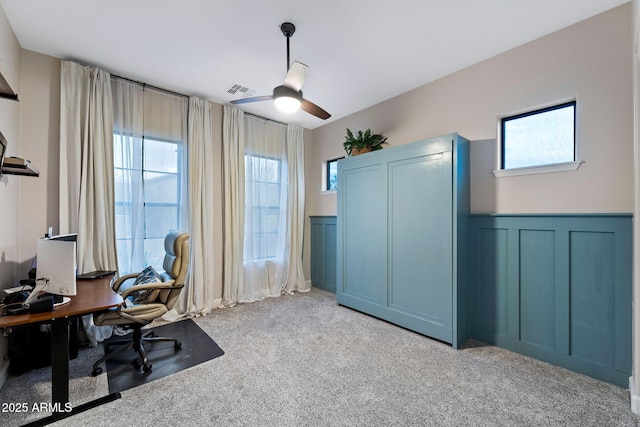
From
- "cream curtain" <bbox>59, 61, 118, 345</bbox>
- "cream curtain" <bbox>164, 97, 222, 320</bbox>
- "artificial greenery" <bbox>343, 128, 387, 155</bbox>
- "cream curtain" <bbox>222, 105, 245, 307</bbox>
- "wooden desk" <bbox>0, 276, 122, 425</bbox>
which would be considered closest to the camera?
"wooden desk" <bbox>0, 276, 122, 425</bbox>

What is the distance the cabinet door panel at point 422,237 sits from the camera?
2.70 meters

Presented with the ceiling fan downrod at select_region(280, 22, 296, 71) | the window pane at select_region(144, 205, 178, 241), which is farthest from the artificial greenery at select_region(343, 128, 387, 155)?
the window pane at select_region(144, 205, 178, 241)

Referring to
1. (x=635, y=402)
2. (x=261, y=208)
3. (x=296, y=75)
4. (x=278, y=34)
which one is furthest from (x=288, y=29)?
(x=635, y=402)

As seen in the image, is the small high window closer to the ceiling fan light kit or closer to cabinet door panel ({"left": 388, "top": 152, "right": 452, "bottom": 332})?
cabinet door panel ({"left": 388, "top": 152, "right": 452, "bottom": 332})

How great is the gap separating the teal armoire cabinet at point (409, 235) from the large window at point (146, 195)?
88.3 inches

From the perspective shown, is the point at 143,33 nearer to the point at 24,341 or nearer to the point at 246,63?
the point at 246,63

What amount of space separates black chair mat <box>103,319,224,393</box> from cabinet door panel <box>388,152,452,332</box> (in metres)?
2.08

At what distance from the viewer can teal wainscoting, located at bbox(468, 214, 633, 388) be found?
205cm

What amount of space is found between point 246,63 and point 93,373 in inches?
123

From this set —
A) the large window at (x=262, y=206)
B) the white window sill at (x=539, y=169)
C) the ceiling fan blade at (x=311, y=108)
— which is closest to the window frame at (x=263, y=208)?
the large window at (x=262, y=206)

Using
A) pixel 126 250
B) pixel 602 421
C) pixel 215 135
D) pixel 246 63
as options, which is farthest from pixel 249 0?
pixel 602 421

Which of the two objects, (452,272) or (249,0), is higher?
(249,0)

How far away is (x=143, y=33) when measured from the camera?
2.35 meters

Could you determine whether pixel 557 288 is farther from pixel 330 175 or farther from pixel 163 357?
pixel 163 357
